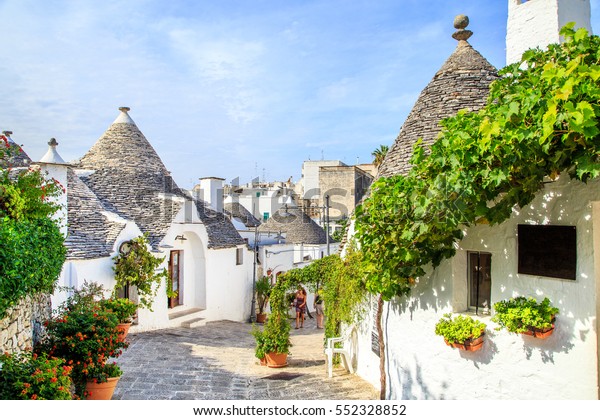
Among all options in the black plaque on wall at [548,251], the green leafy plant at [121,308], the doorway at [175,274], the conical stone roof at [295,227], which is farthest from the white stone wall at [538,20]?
the conical stone roof at [295,227]

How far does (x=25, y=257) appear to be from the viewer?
178 inches

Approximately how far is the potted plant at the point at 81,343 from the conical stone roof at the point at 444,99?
15.9 feet

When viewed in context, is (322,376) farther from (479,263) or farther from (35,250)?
(35,250)

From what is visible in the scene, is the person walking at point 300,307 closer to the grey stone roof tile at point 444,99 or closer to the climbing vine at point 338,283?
the climbing vine at point 338,283

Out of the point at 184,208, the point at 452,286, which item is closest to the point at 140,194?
the point at 184,208

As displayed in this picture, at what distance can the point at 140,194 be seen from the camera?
50.4ft

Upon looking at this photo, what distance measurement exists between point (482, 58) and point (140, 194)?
11.4 meters

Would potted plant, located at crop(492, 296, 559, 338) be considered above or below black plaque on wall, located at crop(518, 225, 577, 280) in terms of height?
below

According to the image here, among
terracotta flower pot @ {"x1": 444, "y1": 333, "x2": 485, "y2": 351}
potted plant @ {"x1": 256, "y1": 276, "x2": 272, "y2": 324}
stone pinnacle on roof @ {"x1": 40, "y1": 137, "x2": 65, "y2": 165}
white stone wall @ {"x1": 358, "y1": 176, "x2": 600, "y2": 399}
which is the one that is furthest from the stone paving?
potted plant @ {"x1": 256, "y1": 276, "x2": 272, "y2": 324}

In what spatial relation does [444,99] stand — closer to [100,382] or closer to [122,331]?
[122,331]

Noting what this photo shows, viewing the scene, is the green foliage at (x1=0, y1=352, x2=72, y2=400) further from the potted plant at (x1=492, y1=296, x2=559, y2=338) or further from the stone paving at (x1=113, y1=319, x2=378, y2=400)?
the potted plant at (x1=492, y1=296, x2=559, y2=338)

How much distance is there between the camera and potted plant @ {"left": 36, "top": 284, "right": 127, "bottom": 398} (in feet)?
19.0

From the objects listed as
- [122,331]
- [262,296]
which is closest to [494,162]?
[122,331]

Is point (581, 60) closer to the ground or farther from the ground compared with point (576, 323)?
farther from the ground
